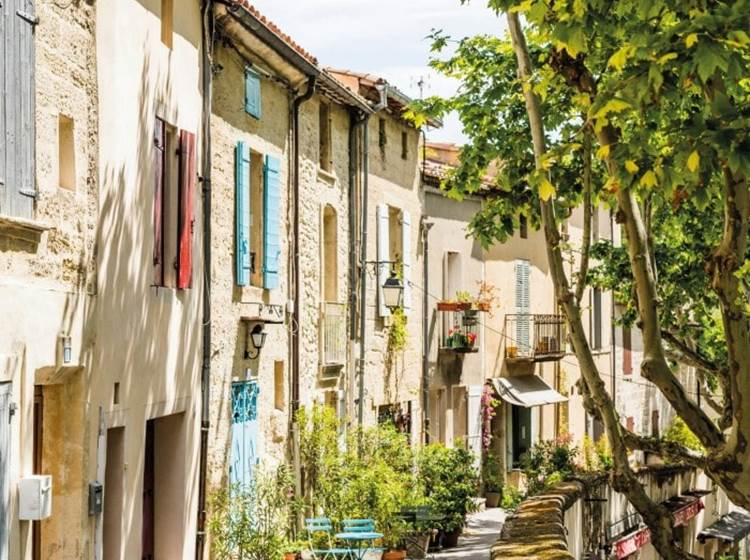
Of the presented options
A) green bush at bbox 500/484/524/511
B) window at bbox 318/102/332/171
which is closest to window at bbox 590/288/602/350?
green bush at bbox 500/484/524/511

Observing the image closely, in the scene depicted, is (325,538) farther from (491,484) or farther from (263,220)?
(491,484)

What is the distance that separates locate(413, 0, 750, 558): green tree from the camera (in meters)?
9.59

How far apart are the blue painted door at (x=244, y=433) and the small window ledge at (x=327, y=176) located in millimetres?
4607

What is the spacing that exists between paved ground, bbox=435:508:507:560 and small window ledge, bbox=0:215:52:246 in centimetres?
1151

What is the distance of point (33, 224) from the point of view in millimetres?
10750

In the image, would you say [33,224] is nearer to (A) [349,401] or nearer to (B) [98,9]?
(B) [98,9]

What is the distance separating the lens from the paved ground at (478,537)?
77.7 feet

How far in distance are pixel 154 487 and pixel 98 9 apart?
18.6ft

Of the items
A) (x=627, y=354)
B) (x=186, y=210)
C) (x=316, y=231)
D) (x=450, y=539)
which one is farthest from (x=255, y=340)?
(x=627, y=354)

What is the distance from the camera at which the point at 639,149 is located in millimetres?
10562

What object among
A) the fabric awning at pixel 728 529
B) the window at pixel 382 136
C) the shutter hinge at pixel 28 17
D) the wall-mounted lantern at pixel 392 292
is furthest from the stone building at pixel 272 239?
the fabric awning at pixel 728 529

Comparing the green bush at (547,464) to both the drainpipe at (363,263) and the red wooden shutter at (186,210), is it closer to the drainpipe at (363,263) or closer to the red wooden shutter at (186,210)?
the drainpipe at (363,263)

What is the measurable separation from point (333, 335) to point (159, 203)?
29.2 ft

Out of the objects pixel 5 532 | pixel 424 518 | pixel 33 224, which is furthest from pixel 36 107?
pixel 424 518
